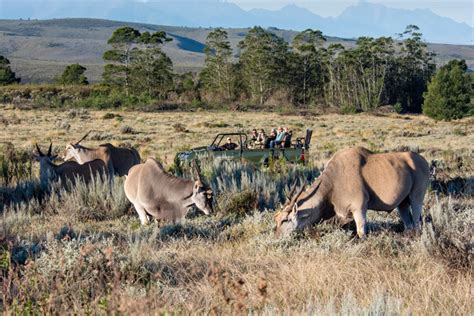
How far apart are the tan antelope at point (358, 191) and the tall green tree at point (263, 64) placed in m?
57.0

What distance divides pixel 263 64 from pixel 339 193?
5945 centimetres

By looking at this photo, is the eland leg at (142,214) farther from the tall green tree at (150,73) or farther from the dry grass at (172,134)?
the tall green tree at (150,73)

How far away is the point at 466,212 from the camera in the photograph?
941 centimetres

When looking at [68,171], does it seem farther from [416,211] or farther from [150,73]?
[150,73]

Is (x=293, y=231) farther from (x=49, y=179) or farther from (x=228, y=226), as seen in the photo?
(x=49, y=179)

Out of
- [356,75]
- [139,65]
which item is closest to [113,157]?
[139,65]

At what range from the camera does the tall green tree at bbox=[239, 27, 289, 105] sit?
66.8m

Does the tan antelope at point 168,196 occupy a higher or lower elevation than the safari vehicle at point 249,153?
higher

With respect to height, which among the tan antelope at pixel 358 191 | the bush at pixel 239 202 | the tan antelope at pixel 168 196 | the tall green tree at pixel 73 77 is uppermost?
the tan antelope at pixel 358 191

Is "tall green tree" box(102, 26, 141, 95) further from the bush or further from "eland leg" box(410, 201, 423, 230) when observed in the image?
"eland leg" box(410, 201, 423, 230)

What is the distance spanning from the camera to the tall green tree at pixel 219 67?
6562 centimetres

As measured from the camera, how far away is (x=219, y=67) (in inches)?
2645

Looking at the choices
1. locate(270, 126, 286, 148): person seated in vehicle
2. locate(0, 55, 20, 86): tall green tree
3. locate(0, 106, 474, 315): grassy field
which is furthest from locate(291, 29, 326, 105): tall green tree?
locate(0, 106, 474, 315): grassy field

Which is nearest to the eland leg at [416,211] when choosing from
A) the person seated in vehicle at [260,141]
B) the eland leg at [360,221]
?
the eland leg at [360,221]
